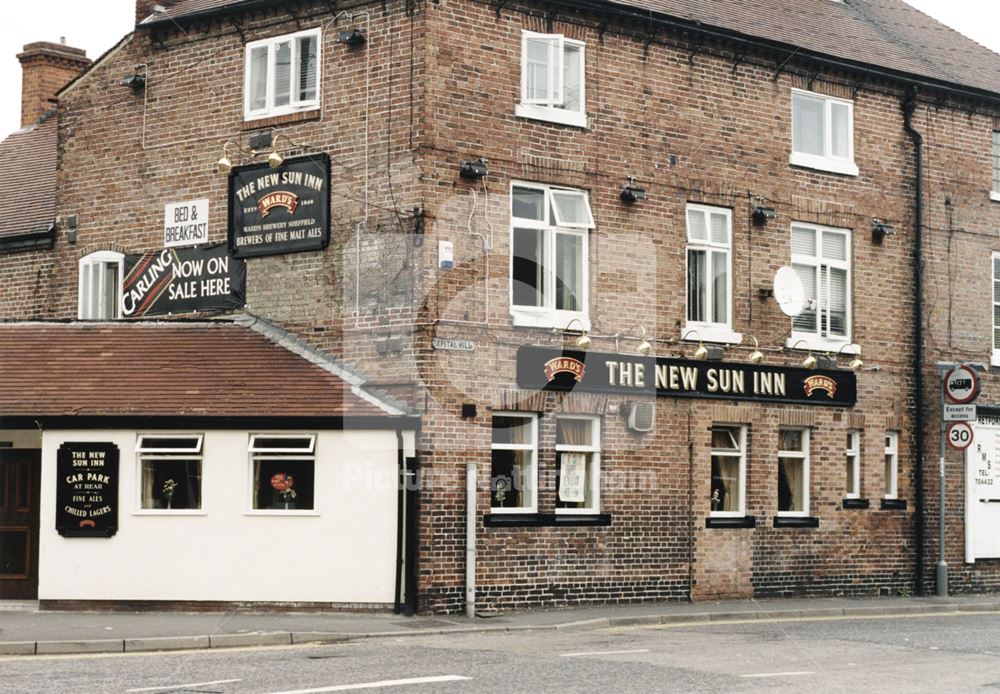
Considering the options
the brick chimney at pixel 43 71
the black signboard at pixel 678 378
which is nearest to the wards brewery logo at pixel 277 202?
the black signboard at pixel 678 378

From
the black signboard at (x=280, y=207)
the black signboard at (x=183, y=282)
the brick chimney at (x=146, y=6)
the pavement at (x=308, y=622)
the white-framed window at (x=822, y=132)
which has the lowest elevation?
the pavement at (x=308, y=622)

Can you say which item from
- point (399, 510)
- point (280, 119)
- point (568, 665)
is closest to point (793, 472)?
point (399, 510)

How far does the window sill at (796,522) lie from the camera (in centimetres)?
2553

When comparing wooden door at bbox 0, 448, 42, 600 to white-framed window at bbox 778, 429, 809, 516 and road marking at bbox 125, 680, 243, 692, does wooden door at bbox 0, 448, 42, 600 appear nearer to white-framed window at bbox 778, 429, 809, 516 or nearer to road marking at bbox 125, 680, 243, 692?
road marking at bbox 125, 680, 243, 692

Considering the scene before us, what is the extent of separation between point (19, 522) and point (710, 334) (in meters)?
10.6

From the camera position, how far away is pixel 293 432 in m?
21.4

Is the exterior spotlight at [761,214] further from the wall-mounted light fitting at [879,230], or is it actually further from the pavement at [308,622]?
the pavement at [308,622]

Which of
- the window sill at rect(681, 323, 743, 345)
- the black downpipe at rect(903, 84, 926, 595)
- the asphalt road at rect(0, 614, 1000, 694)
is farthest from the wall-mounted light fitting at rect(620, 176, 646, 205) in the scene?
the asphalt road at rect(0, 614, 1000, 694)

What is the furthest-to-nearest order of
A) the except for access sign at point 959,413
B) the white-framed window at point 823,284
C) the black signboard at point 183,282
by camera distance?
the except for access sign at point 959,413, the white-framed window at point 823,284, the black signboard at point 183,282

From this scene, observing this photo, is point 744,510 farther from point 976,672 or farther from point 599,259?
point 976,672

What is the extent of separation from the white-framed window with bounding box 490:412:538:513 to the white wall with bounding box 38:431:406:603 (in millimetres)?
1833

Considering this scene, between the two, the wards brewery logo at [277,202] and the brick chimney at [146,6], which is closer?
the wards brewery logo at [277,202]

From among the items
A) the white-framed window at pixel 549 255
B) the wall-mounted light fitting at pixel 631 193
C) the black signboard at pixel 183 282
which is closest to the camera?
the white-framed window at pixel 549 255

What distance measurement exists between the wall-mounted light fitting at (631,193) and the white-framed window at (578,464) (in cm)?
327
